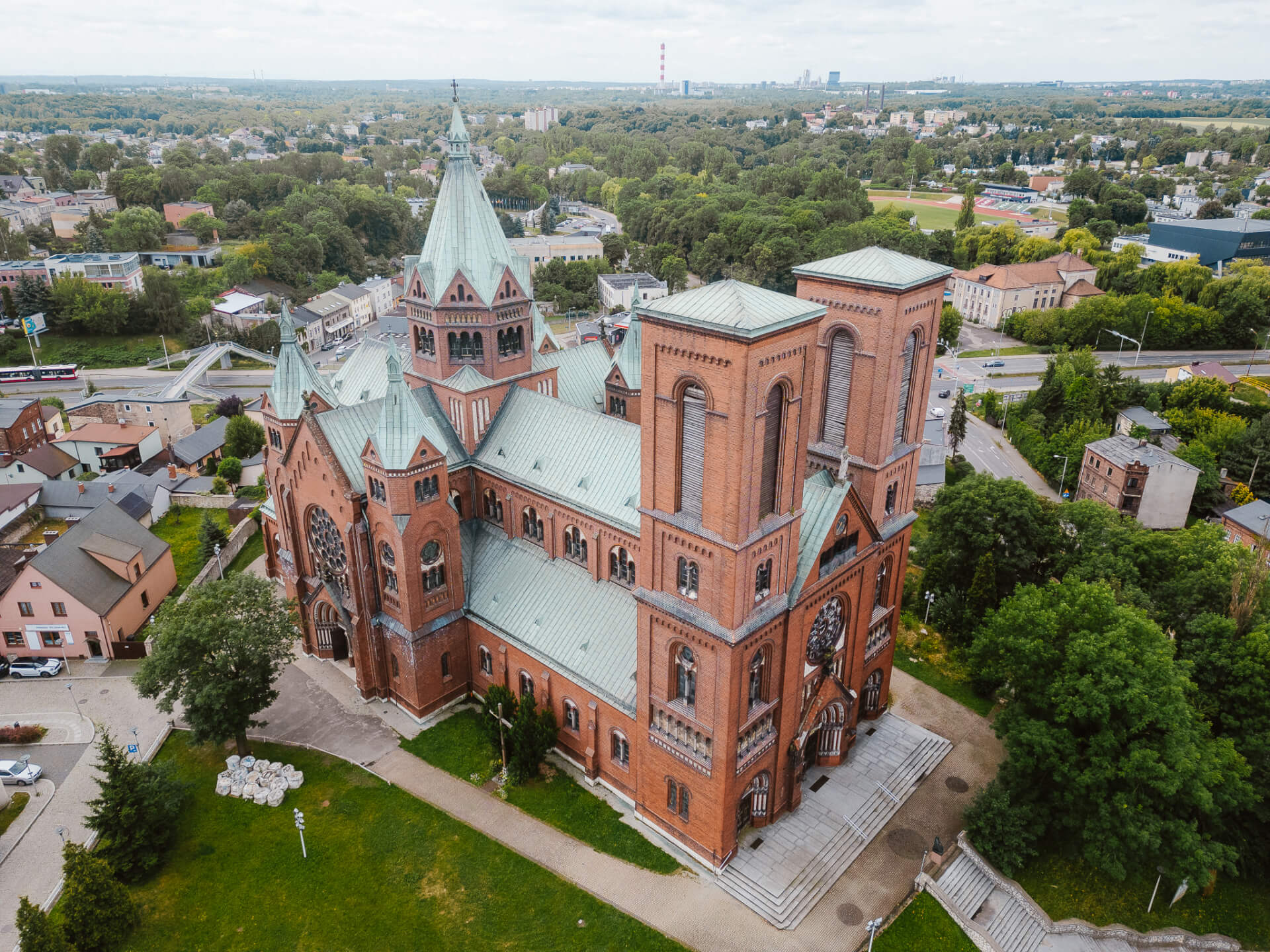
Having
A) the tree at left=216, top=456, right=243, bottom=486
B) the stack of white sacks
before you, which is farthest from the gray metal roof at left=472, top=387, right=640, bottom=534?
the tree at left=216, top=456, right=243, bottom=486

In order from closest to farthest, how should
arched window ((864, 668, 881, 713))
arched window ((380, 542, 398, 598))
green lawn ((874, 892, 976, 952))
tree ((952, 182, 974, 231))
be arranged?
green lawn ((874, 892, 976, 952)) < arched window ((380, 542, 398, 598)) < arched window ((864, 668, 881, 713)) < tree ((952, 182, 974, 231))

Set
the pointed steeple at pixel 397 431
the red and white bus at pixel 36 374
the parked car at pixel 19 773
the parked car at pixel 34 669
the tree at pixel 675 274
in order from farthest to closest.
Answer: the tree at pixel 675 274
the red and white bus at pixel 36 374
the parked car at pixel 34 669
the parked car at pixel 19 773
the pointed steeple at pixel 397 431

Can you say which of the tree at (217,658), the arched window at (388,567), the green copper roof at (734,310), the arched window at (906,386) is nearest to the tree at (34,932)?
the tree at (217,658)

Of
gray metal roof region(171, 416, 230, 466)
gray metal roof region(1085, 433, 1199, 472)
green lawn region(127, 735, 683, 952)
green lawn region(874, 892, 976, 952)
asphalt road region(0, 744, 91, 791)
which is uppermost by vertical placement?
gray metal roof region(1085, 433, 1199, 472)

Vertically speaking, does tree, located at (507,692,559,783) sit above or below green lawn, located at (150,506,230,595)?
above

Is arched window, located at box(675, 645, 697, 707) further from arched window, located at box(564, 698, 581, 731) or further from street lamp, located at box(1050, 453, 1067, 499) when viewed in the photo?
street lamp, located at box(1050, 453, 1067, 499)

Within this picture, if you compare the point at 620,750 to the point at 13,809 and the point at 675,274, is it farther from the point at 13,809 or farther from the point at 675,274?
the point at 675,274

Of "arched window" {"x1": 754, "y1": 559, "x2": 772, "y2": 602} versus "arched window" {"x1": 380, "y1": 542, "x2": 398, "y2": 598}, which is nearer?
"arched window" {"x1": 754, "y1": 559, "x2": 772, "y2": 602}

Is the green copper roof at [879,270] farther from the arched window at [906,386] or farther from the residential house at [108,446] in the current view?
the residential house at [108,446]
